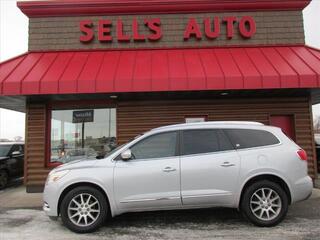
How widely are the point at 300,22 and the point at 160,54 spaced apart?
15.6 feet

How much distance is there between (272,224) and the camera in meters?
6.59

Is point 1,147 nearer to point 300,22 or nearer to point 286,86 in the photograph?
point 286,86

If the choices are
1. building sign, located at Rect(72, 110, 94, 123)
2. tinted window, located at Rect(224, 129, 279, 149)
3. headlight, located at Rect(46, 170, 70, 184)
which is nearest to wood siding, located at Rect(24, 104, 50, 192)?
building sign, located at Rect(72, 110, 94, 123)

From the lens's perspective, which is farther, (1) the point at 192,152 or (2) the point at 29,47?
(2) the point at 29,47

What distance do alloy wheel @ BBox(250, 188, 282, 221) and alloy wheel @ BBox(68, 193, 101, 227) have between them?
2799mm

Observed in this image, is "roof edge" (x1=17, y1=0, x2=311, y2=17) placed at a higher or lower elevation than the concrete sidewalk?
higher

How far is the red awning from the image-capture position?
9.64m

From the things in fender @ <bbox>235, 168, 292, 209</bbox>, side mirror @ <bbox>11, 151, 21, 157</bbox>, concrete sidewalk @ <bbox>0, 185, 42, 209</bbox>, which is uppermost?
side mirror @ <bbox>11, 151, 21, 157</bbox>

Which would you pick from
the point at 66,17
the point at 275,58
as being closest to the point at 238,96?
the point at 275,58

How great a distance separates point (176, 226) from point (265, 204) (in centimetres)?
166

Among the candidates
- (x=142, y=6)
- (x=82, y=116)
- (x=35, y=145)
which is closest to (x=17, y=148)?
(x=35, y=145)

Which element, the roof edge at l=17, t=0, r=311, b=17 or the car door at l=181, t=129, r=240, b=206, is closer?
the car door at l=181, t=129, r=240, b=206

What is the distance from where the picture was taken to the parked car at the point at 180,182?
6539 mm

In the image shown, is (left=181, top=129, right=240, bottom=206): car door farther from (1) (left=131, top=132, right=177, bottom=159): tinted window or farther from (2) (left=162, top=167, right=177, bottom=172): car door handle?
(1) (left=131, top=132, right=177, bottom=159): tinted window
